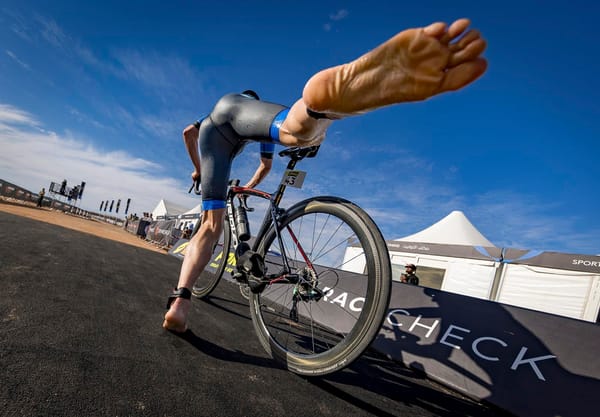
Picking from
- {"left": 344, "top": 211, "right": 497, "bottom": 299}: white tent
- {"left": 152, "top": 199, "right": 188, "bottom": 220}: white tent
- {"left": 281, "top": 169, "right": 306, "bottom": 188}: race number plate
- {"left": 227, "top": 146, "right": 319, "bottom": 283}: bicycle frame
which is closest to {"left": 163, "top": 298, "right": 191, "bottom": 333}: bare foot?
{"left": 227, "top": 146, "right": 319, "bottom": 283}: bicycle frame

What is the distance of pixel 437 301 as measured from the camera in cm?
247

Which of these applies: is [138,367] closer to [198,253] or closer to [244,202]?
[198,253]

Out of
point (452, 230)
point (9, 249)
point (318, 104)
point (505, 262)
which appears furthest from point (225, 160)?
point (452, 230)

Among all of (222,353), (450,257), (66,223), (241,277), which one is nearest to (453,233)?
(450,257)

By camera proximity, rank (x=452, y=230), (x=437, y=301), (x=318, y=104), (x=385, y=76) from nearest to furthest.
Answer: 1. (x=385, y=76)
2. (x=318, y=104)
3. (x=437, y=301)
4. (x=452, y=230)

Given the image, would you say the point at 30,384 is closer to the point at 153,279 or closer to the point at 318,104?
the point at 318,104

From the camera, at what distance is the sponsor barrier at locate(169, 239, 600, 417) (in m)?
1.65

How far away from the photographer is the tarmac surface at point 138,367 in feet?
2.59

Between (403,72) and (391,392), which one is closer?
(403,72)

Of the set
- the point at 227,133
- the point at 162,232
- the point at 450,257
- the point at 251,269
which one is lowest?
the point at 162,232

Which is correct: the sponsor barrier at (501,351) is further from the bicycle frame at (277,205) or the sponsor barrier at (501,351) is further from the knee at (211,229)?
the knee at (211,229)

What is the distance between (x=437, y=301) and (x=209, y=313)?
6.52ft

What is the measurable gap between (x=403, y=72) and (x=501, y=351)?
2.11 m

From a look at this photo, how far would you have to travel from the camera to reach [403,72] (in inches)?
33.8
